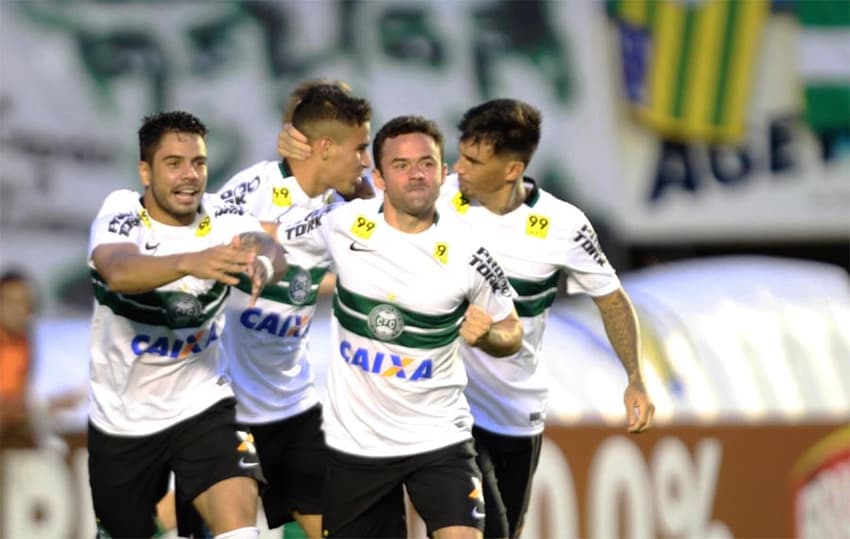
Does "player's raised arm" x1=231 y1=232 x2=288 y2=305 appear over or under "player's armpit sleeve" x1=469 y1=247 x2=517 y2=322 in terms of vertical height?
over

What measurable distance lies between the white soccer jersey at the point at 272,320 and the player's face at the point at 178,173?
2.36 feet

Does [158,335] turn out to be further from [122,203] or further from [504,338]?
[504,338]

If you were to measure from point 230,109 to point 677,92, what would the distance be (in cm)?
482

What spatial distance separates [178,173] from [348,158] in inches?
39.9

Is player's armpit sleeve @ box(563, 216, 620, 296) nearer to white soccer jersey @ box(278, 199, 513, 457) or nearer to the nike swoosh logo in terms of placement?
white soccer jersey @ box(278, 199, 513, 457)

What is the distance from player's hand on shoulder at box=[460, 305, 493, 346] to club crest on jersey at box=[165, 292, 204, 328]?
114 cm

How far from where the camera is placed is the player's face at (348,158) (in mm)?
8750

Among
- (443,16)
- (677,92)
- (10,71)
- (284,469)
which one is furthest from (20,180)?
(284,469)

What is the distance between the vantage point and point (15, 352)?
10477 mm

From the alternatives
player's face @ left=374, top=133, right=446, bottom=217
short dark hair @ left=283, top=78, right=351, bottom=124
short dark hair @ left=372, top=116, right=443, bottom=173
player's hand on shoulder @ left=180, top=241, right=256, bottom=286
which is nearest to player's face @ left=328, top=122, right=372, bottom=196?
short dark hair @ left=283, top=78, right=351, bottom=124

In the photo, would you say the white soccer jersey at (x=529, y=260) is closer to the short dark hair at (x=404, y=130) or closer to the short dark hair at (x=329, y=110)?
the short dark hair at (x=329, y=110)

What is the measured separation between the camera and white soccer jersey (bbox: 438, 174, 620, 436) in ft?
28.6

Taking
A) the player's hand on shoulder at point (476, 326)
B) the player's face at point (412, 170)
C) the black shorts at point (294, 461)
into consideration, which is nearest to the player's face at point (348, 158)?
the player's face at point (412, 170)

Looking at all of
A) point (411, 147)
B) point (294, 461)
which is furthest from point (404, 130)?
point (294, 461)
